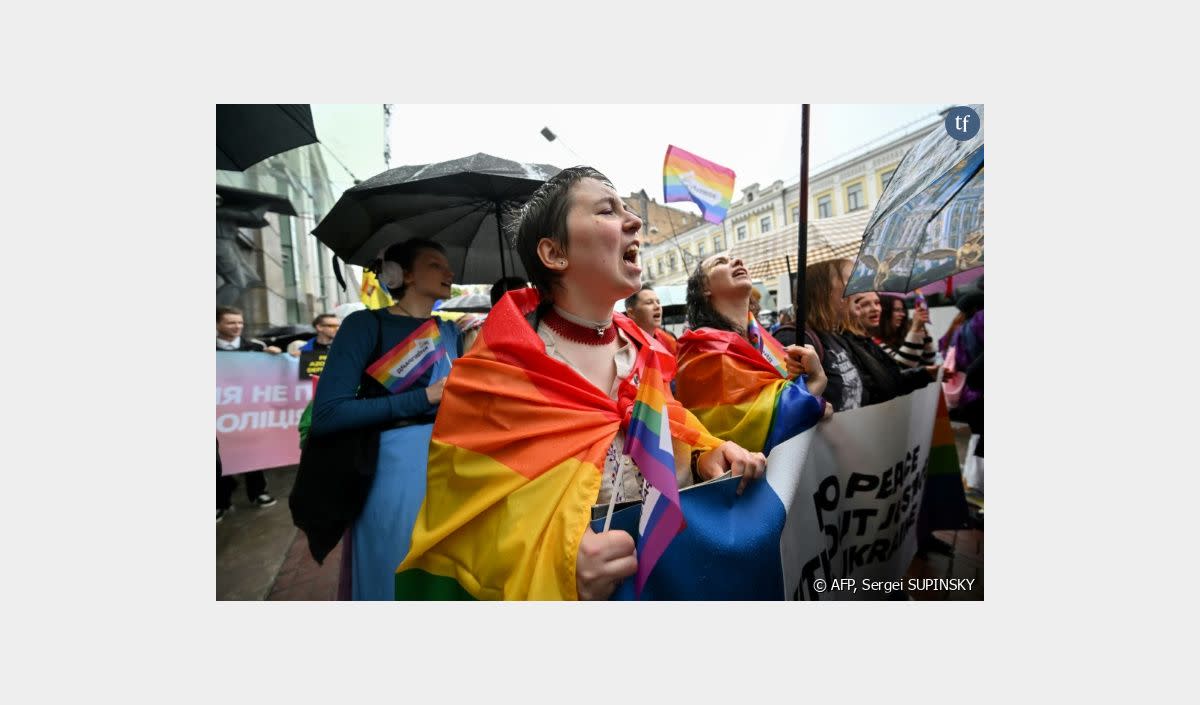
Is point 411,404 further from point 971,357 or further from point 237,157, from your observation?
point 971,357

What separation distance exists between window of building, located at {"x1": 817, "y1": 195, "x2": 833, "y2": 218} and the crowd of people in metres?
0.41

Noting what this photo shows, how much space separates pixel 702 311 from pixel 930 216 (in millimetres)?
936

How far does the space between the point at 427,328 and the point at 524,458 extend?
967 mm

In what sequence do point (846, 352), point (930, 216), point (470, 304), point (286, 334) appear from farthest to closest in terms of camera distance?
1. point (470, 304)
2. point (286, 334)
3. point (846, 352)
4. point (930, 216)

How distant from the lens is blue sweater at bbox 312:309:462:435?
4.96 ft

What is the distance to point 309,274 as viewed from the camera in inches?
159

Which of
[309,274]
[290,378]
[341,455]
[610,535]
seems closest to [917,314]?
[610,535]

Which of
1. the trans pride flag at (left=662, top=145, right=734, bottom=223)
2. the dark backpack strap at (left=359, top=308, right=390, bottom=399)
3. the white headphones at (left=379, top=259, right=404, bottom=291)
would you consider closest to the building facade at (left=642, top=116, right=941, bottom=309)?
the trans pride flag at (left=662, top=145, right=734, bottom=223)

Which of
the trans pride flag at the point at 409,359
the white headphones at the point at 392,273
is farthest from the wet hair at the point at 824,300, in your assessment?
the white headphones at the point at 392,273

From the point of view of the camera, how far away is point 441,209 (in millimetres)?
1987

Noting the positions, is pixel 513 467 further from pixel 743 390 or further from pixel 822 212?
pixel 822 212

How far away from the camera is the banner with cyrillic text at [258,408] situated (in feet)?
12.1

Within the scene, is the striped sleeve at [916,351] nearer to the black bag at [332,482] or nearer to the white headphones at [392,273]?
the white headphones at [392,273]

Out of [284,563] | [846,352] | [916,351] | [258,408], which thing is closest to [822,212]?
[846,352]
